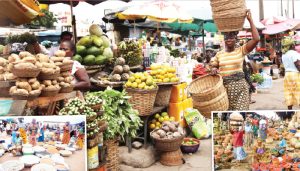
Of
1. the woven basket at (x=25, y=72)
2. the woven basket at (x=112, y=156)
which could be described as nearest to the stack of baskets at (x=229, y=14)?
the woven basket at (x=112, y=156)

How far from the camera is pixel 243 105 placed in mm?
5008

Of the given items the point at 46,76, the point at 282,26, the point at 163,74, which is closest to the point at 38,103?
the point at 46,76

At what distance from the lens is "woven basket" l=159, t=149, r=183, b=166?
546 cm

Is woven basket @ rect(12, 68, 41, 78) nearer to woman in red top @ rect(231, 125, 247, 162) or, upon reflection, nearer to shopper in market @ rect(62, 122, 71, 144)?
shopper in market @ rect(62, 122, 71, 144)

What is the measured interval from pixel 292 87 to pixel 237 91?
339 centimetres

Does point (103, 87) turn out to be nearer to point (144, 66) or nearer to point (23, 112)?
point (144, 66)

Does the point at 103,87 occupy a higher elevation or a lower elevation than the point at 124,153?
higher

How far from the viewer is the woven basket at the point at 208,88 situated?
4.59m

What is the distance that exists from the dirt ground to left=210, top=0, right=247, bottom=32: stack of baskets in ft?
18.3

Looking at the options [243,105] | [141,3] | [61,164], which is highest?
[141,3]

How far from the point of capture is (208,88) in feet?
17.1

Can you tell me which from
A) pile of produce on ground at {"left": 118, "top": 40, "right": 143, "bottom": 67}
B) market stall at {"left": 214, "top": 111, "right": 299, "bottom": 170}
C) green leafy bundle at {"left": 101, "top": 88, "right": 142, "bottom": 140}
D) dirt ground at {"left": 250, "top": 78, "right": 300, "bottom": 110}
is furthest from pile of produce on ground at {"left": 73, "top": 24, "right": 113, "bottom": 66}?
dirt ground at {"left": 250, "top": 78, "right": 300, "bottom": 110}

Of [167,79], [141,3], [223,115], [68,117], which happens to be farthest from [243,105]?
[141,3]

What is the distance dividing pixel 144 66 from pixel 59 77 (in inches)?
147
